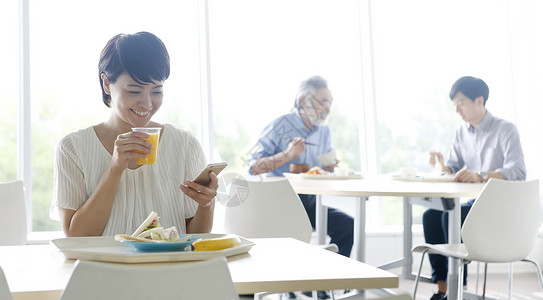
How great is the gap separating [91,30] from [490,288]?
3.35 m

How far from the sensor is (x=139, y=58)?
1798mm

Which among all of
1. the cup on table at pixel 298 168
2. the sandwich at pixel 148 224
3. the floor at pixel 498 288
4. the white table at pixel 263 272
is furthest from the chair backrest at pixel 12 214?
the cup on table at pixel 298 168

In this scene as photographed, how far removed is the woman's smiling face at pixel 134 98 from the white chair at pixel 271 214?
934mm

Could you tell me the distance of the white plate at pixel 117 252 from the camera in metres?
1.27

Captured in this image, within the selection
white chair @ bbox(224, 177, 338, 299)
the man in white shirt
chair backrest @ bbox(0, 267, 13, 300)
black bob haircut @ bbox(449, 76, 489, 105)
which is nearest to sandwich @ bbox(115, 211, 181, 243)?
chair backrest @ bbox(0, 267, 13, 300)

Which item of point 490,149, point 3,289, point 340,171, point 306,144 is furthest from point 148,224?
point 490,149

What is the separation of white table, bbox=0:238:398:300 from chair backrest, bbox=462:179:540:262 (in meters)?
1.54

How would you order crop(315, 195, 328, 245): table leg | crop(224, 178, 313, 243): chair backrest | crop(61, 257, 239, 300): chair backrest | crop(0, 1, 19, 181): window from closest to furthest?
crop(61, 257, 239, 300): chair backrest
crop(224, 178, 313, 243): chair backrest
crop(315, 195, 328, 245): table leg
crop(0, 1, 19, 181): window

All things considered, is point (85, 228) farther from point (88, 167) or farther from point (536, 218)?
point (536, 218)

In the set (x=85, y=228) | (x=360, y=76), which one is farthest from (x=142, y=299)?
(x=360, y=76)

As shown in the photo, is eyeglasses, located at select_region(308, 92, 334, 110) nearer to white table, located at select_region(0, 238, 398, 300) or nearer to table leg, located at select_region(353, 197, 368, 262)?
table leg, located at select_region(353, 197, 368, 262)

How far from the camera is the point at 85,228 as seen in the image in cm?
178

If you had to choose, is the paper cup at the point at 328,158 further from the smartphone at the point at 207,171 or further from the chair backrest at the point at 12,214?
the smartphone at the point at 207,171

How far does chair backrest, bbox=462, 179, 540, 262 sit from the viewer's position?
9.17 feet
